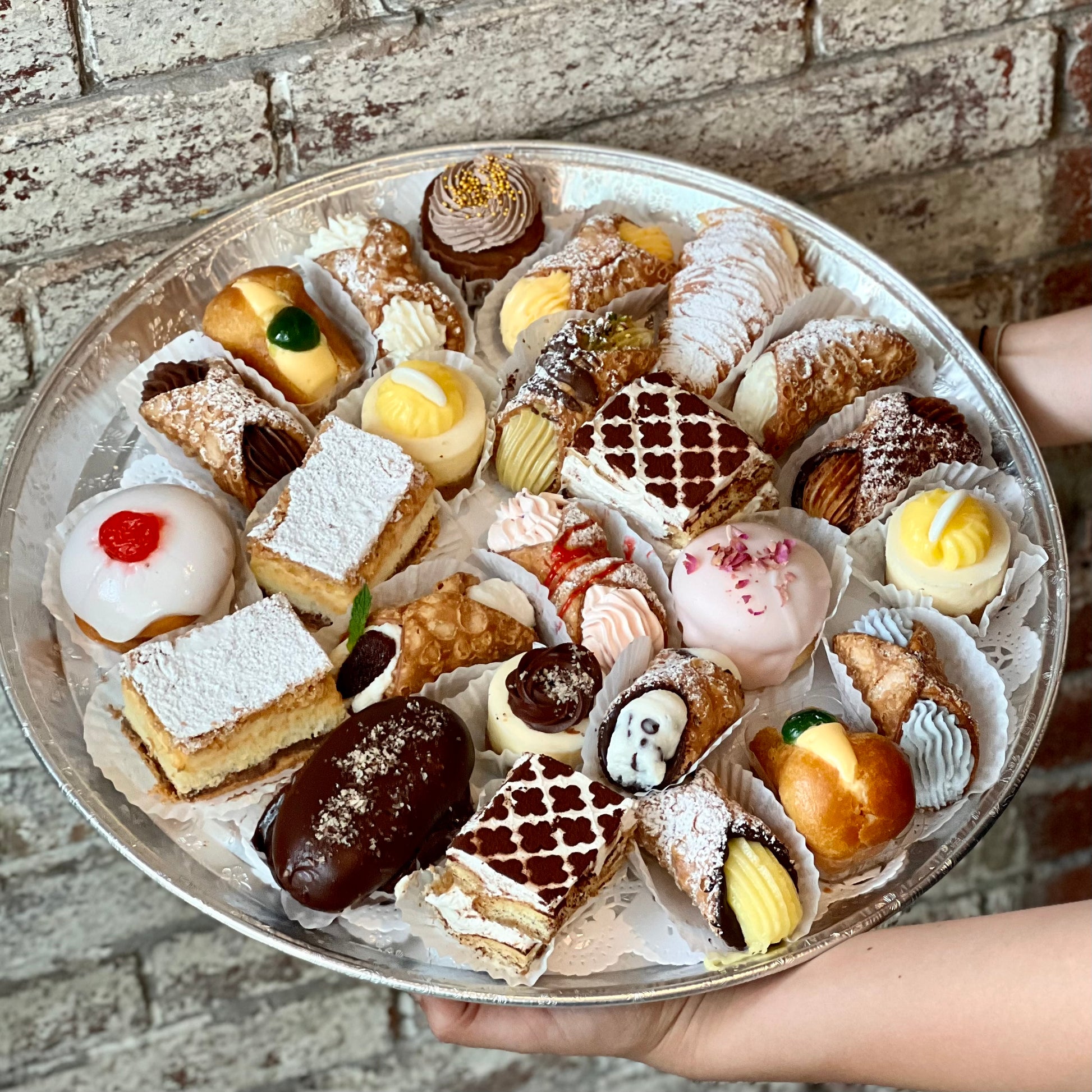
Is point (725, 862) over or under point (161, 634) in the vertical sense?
under

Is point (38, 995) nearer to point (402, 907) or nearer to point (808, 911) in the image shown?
point (402, 907)

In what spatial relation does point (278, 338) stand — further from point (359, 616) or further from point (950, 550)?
point (950, 550)

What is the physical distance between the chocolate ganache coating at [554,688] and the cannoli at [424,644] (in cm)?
6

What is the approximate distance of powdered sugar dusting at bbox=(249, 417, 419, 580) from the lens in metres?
1.41

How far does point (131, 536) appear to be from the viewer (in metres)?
1.37

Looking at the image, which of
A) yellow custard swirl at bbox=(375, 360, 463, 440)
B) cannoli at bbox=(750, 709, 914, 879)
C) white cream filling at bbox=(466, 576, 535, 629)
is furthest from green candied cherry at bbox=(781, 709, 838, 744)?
yellow custard swirl at bbox=(375, 360, 463, 440)

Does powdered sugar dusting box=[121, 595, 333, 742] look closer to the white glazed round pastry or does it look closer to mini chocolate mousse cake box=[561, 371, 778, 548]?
the white glazed round pastry

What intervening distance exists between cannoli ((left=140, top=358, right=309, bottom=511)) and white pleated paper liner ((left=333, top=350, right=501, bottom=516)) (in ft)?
0.24

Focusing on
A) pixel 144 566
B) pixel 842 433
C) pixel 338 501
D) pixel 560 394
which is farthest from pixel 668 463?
pixel 144 566

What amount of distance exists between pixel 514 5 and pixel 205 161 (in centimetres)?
48

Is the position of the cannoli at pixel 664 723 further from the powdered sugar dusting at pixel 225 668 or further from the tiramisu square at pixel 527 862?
the powdered sugar dusting at pixel 225 668

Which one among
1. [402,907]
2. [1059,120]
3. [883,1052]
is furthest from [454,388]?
[1059,120]

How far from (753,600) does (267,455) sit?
611mm

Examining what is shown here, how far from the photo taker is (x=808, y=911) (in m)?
1.23
